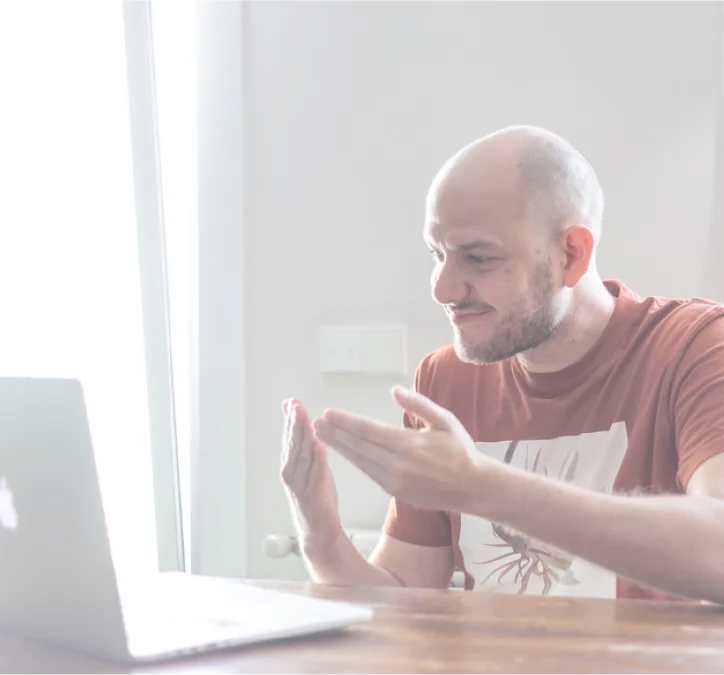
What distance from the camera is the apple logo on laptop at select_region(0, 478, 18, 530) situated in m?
0.75

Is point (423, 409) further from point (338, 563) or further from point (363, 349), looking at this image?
point (363, 349)

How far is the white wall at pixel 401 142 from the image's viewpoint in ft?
5.84

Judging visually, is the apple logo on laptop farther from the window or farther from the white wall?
the white wall

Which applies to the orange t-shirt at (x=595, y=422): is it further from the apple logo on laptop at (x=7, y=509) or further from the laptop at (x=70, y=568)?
the apple logo on laptop at (x=7, y=509)

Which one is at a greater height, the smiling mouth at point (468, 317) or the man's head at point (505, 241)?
the man's head at point (505, 241)

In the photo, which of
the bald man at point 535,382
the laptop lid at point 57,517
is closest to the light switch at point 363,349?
the bald man at point 535,382

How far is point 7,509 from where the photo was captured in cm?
76

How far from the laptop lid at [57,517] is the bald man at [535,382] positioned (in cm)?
43

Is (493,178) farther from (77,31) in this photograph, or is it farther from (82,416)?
(77,31)

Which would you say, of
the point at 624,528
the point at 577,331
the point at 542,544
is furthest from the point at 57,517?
the point at 577,331

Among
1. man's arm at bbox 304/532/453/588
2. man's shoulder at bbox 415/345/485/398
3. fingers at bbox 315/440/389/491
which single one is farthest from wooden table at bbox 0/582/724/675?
man's shoulder at bbox 415/345/485/398

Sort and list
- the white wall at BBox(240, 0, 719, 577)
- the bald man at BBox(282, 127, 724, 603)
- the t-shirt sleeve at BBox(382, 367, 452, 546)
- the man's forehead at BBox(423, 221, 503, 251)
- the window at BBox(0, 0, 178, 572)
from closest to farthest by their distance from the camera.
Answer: the bald man at BBox(282, 127, 724, 603), the man's forehead at BBox(423, 221, 503, 251), the t-shirt sleeve at BBox(382, 367, 452, 546), the white wall at BBox(240, 0, 719, 577), the window at BBox(0, 0, 178, 572)

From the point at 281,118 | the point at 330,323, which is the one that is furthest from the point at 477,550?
the point at 281,118

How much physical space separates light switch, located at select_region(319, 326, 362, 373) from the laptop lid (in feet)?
4.06
